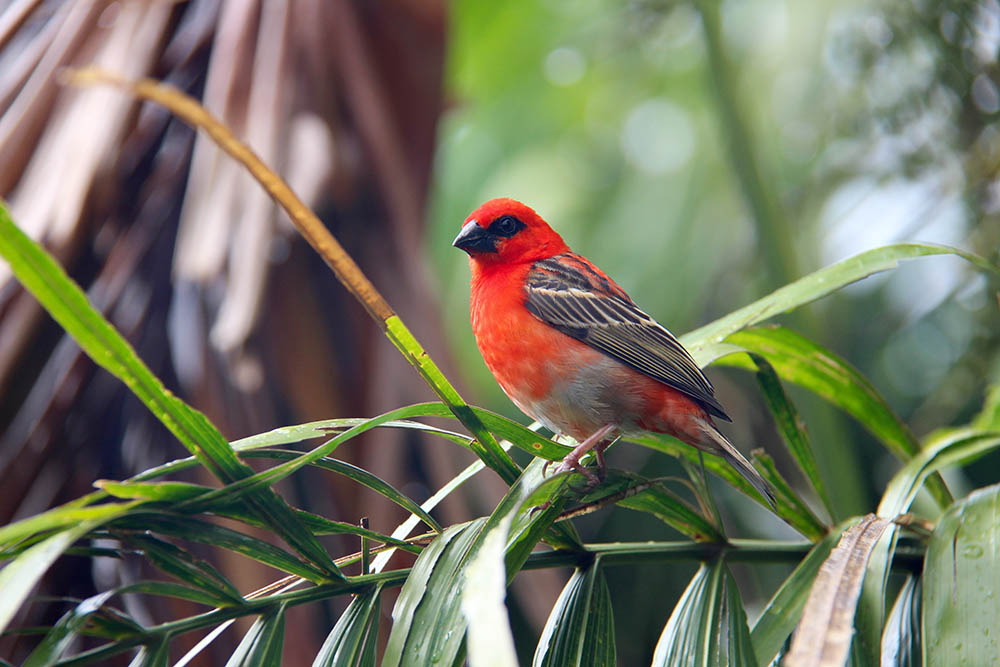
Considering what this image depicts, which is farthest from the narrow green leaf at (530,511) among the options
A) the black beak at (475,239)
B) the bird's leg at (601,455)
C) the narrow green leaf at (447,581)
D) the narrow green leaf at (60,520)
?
the black beak at (475,239)

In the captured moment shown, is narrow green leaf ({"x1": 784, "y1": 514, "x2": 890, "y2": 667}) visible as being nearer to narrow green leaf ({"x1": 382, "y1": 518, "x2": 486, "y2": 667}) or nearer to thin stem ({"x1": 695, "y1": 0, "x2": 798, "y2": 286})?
narrow green leaf ({"x1": 382, "y1": 518, "x2": 486, "y2": 667})

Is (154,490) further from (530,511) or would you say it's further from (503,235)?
(503,235)

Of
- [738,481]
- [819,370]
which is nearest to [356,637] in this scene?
[738,481]

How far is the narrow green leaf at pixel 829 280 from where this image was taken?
1.67 meters

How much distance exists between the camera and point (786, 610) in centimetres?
151

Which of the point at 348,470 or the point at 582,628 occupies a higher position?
the point at 348,470

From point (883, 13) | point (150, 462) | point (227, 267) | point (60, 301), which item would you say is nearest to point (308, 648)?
point (150, 462)

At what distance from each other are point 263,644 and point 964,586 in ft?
3.63

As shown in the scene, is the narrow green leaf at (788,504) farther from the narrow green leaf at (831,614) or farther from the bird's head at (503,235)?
the bird's head at (503,235)

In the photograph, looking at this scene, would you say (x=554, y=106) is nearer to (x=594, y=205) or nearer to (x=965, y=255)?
(x=594, y=205)

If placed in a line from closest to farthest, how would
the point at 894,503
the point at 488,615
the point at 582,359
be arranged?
the point at 488,615 → the point at 894,503 → the point at 582,359

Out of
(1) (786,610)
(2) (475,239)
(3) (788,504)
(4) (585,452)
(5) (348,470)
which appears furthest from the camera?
(2) (475,239)

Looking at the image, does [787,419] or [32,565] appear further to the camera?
[787,419]

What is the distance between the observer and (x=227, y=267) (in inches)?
91.6
